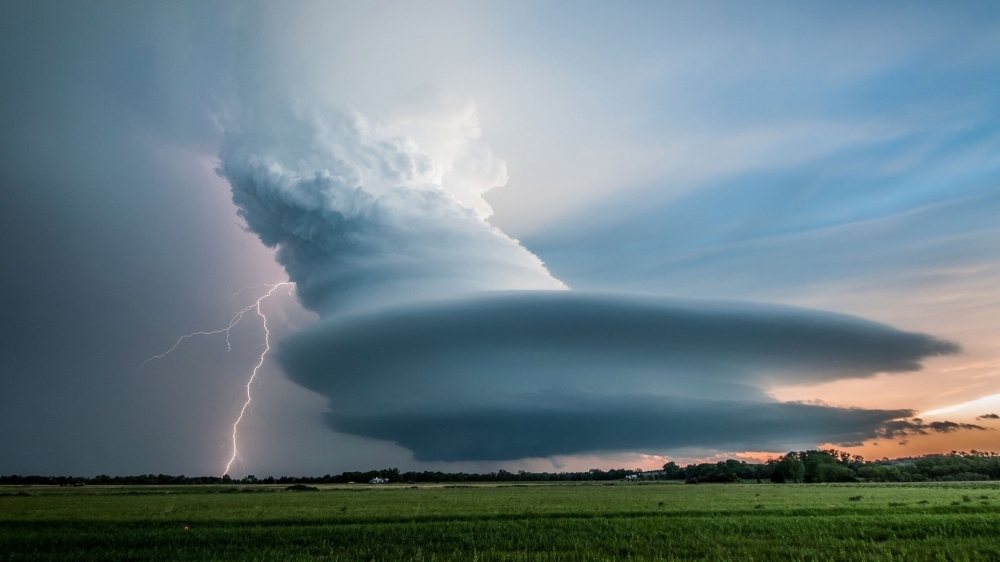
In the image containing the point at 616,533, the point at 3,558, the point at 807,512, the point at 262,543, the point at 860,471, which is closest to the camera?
the point at 3,558

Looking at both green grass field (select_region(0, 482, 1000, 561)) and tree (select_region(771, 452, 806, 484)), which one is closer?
green grass field (select_region(0, 482, 1000, 561))

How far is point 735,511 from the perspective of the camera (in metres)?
37.7

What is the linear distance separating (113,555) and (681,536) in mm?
24192

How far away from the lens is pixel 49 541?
2477 cm

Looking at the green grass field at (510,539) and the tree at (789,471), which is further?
the tree at (789,471)

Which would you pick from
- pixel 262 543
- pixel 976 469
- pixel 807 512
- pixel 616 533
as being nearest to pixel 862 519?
pixel 807 512

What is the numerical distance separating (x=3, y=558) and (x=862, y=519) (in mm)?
41895

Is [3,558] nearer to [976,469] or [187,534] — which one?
[187,534]

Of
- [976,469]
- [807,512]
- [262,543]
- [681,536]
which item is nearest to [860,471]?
[976,469]

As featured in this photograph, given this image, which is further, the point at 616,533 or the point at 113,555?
the point at 616,533

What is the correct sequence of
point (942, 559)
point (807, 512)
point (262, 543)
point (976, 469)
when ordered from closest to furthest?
point (942, 559) → point (262, 543) → point (807, 512) → point (976, 469)

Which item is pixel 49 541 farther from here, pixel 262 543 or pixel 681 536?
pixel 681 536

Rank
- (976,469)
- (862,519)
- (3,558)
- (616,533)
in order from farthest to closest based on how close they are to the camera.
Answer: (976,469) → (862,519) → (616,533) → (3,558)

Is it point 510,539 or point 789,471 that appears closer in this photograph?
point 510,539
